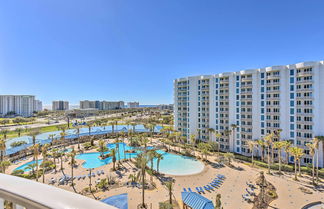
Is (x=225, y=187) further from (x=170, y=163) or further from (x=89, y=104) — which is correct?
(x=89, y=104)

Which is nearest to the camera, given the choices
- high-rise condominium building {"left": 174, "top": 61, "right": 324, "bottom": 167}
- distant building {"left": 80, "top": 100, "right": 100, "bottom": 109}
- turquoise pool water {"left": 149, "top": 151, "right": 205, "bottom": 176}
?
turquoise pool water {"left": 149, "top": 151, "right": 205, "bottom": 176}

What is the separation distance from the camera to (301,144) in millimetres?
28672

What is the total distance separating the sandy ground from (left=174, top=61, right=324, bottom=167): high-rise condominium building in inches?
372

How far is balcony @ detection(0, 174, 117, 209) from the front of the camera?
4.29 ft

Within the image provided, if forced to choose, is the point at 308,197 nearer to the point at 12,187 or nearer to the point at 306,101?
the point at 306,101

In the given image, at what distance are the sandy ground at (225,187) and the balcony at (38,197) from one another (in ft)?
57.2

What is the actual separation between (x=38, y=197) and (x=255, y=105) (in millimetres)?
38635

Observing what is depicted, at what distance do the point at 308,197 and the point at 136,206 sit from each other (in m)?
20.1

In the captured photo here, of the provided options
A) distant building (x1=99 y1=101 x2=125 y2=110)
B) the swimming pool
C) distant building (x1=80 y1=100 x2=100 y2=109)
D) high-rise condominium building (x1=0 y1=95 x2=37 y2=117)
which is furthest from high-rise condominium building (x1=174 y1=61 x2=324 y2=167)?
distant building (x1=80 y1=100 x2=100 y2=109)

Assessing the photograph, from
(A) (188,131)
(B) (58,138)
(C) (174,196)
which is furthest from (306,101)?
(B) (58,138)

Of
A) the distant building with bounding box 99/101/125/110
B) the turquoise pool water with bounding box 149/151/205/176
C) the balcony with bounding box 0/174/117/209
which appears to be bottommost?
the turquoise pool water with bounding box 149/151/205/176

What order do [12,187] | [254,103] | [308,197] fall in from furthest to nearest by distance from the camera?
[254,103]
[308,197]
[12,187]

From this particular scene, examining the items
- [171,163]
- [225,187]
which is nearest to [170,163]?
[171,163]

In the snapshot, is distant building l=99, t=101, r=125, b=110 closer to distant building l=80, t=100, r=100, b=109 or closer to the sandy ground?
distant building l=80, t=100, r=100, b=109
